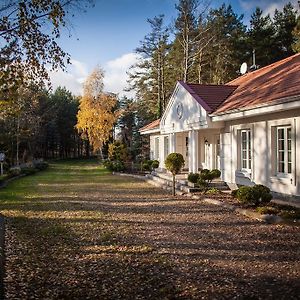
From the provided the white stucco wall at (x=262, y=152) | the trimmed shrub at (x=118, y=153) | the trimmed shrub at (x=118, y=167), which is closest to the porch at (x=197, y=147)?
the white stucco wall at (x=262, y=152)

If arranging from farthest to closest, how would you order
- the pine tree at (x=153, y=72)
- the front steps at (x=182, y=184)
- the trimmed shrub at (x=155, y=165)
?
the pine tree at (x=153, y=72), the trimmed shrub at (x=155, y=165), the front steps at (x=182, y=184)

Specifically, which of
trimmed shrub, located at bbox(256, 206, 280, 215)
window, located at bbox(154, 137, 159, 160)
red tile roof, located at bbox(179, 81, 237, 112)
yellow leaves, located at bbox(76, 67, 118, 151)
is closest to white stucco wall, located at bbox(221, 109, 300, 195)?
trimmed shrub, located at bbox(256, 206, 280, 215)

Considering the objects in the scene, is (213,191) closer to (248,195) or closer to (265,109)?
(248,195)

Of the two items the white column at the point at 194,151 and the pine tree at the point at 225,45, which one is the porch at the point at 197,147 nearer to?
the white column at the point at 194,151

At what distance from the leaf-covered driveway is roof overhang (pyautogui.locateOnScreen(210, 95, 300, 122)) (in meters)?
3.51

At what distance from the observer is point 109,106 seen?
45.2m

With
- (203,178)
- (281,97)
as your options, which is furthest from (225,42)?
(281,97)

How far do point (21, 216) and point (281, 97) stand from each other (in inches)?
342

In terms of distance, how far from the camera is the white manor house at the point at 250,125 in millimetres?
11914

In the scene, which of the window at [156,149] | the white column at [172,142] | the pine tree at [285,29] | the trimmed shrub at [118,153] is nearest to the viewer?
the white column at [172,142]

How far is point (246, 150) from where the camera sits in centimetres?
1513

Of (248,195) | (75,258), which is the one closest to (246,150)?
(248,195)

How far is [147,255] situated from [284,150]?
7313 mm

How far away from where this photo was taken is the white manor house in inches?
469
